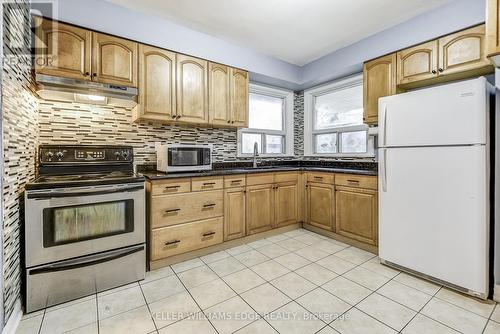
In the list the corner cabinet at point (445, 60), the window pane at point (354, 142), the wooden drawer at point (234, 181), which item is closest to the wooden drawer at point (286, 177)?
the wooden drawer at point (234, 181)

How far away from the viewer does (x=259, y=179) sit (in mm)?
3084

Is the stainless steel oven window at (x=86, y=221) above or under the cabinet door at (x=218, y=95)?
under

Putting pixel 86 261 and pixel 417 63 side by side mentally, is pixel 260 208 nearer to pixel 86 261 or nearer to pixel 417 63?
pixel 86 261

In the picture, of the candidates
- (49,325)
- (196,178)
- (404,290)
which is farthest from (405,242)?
(49,325)

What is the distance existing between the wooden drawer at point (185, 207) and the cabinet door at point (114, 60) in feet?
4.10

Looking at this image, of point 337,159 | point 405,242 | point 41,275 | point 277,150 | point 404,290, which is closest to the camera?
point 41,275

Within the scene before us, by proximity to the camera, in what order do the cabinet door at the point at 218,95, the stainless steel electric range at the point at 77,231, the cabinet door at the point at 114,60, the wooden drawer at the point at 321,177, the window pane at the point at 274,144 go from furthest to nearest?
1. the window pane at the point at 274,144
2. the wooden drawer at the point at 321,177
3. the cabinet door at the point at 218,95
4. the cabinet door at the point at 114,60
5. the stainless steel electric range at the point at 77,231

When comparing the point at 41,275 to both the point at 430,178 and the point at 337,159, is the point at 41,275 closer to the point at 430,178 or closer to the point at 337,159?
the point at 430,178

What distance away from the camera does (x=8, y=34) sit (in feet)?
4.83

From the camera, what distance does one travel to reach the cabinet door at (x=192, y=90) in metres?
2.76

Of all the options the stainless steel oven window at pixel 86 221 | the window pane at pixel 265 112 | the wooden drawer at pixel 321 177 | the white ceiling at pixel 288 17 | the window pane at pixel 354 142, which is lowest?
the stainless steel oven window at pixel 86 221

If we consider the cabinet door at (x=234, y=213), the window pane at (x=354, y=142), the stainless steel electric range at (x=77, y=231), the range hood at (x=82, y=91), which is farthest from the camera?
the window pane at (x=354, y=142)

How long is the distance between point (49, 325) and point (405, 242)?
2823 mm

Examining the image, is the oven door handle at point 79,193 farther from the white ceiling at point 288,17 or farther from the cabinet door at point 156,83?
the white ceiling at point 288,17
